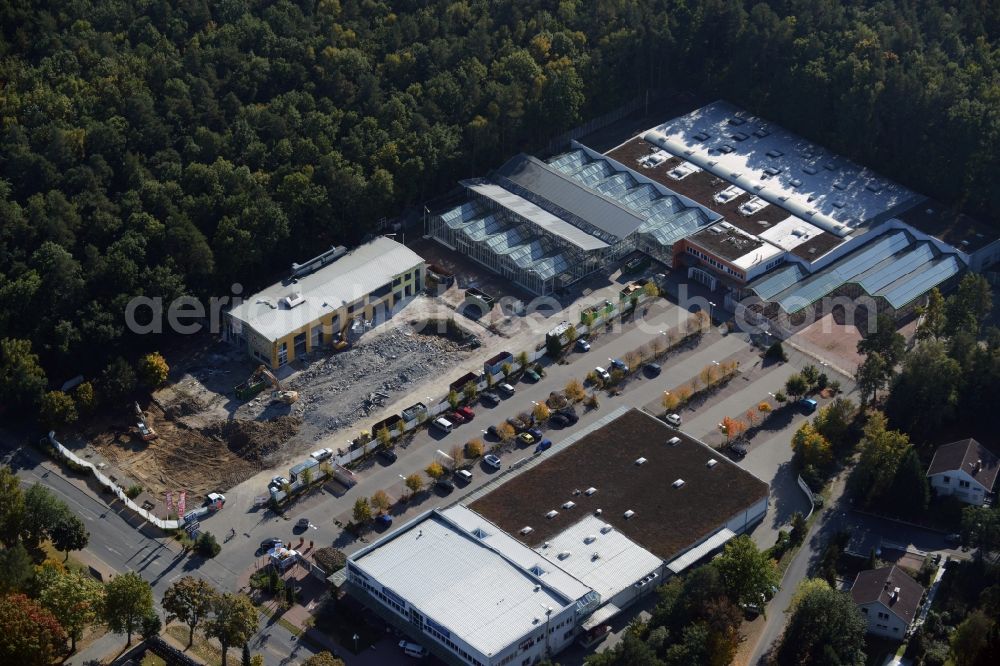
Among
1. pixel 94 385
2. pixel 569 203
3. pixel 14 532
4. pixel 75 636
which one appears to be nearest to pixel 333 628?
pixel 75 636

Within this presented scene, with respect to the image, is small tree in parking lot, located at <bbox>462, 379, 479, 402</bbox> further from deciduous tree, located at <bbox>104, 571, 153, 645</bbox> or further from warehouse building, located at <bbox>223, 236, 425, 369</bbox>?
deciduous tree, located at <bbox>104, 571, 153, 645</bbox>

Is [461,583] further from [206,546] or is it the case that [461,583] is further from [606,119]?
[606,119]

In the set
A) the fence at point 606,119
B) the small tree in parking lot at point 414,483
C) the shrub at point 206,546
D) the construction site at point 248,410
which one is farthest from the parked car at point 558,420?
the fence at point 606,119

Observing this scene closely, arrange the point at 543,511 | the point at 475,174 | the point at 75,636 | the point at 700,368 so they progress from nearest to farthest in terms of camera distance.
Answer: the point at 75,636 < the point at 543,511 < the point at 700,368 < the point at 475,174

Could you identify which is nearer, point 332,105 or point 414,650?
point 414,650

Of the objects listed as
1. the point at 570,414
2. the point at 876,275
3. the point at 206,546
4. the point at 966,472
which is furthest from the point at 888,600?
the point at 206,546

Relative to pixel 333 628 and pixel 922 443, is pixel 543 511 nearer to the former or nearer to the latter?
pixel 333 628

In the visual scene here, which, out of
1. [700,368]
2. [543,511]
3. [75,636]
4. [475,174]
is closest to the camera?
[75,636]
